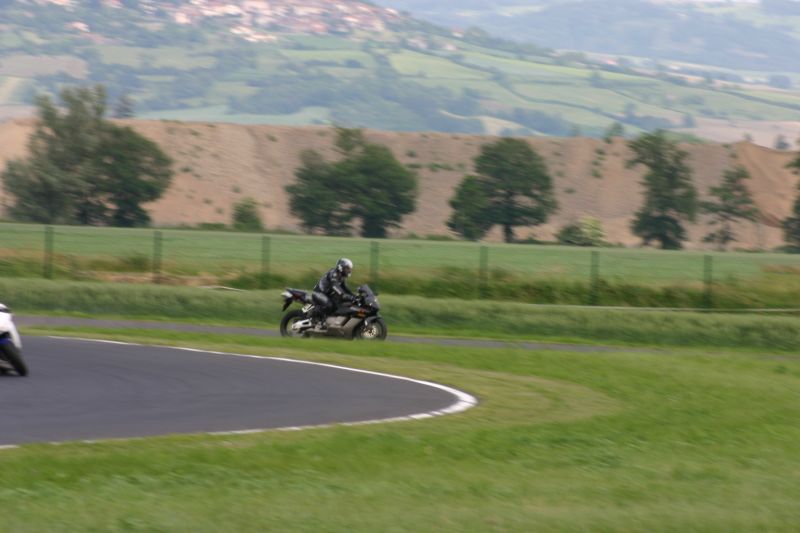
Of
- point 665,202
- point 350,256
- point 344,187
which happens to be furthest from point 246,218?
point 665,202

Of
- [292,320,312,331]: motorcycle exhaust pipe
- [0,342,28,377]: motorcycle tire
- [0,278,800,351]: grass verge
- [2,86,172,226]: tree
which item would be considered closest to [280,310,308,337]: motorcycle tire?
[292,320,312,331]: motorcycle exhaust pipe

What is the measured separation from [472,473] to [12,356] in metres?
8.00

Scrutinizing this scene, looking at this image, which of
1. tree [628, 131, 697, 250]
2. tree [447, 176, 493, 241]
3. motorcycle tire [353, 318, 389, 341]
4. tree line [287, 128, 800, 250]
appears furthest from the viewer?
tree [628, 131, 697, 250]

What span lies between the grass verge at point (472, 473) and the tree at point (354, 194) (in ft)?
164

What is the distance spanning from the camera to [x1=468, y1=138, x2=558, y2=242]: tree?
7325 cm

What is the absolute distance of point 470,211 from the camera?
72.4 m

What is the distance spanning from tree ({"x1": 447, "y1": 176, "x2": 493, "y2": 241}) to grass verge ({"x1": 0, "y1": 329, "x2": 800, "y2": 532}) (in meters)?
53.8

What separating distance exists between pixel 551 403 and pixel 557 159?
9109 cm

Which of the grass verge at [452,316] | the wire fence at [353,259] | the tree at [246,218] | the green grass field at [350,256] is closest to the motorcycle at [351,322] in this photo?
the grass verge at [452,316]

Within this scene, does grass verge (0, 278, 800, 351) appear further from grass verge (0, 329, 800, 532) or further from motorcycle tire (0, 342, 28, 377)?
grass verge (0, 329, 800, 532)

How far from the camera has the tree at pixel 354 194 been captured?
223 feet

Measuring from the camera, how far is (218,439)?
12984 mm

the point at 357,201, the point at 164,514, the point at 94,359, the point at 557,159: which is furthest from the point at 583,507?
the point at 557,159

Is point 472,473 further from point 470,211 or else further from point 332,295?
point 470,211
